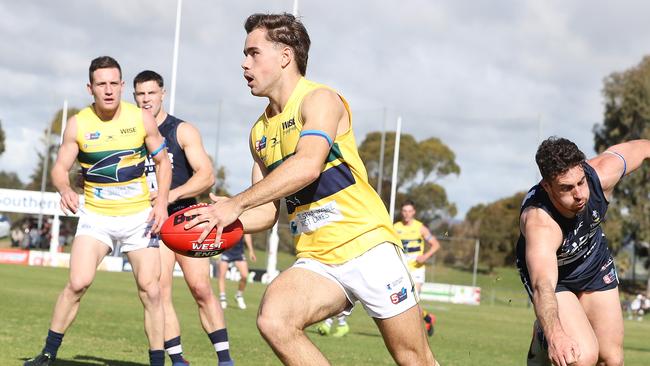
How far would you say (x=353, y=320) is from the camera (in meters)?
20.8

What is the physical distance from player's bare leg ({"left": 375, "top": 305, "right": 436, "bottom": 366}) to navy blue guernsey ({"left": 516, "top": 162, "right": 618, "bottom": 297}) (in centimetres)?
176

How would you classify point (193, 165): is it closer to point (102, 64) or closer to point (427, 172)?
point (102, 64)

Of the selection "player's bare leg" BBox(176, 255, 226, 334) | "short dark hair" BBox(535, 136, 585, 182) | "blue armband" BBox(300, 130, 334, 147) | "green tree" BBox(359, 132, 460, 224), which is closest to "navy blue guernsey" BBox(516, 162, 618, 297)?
"short dark hair" BBox(535, 136, 585, 182)

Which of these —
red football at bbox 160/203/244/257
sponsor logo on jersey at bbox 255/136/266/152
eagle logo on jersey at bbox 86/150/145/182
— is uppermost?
sponsor logo on jersey at bbox 255/136/266/152

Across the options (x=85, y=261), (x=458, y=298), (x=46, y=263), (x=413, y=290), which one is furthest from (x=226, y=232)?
(x=46, y=263)

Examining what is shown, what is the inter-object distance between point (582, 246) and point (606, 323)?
726mm

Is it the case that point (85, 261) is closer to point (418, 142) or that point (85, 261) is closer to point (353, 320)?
point (353, 320)

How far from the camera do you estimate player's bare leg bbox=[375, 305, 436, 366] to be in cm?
550

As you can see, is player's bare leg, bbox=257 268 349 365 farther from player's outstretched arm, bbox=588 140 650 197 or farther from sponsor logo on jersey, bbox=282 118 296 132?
player's outstretched arm, bbox=588 140 650 197

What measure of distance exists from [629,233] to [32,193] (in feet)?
120

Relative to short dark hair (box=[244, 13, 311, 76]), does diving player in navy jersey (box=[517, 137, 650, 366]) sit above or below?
below

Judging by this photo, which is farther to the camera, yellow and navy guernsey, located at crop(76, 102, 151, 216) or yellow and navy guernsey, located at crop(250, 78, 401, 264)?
yellow and navy guernsey, located at crop(76, 102, 151, 216)

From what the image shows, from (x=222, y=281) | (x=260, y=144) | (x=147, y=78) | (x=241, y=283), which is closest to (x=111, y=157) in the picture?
(x=147, y=78)

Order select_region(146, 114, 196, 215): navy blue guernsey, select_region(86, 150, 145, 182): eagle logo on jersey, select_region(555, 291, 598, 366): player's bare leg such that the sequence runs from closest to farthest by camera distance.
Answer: select_region(555, 291, 598, 366): player's bare leg < select_region(86, 150, 145, 182): eagle logo on jersey < select_region(146, 114, 196, 215): navy blue guernsey
